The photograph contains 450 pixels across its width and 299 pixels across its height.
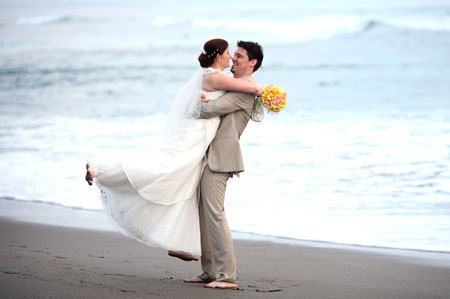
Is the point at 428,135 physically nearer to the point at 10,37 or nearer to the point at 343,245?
the point at 343,245

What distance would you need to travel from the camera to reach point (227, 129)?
443 cm

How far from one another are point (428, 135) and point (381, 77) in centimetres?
1328

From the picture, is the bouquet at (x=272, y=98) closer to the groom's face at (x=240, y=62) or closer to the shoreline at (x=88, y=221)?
the groom's face at (x=240, y=62)

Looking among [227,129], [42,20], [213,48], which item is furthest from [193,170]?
[42,20]

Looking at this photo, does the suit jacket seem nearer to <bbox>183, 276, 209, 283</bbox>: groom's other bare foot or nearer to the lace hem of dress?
the lace hem of dress

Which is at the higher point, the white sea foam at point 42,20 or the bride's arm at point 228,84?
the white sea foam at point 42,20

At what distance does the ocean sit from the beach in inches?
23.4

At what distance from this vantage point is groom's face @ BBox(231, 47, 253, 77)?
4414mm

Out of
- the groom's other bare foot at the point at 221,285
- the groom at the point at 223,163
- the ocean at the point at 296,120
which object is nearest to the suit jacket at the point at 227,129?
the groom at the point at 223,163

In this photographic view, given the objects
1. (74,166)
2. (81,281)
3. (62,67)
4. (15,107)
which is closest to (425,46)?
(62,67)

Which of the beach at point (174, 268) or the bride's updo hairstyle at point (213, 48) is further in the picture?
the bride's updo hairstyle at point (213, 48)

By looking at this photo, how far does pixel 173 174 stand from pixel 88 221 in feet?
9.43

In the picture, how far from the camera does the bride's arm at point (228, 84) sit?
171 inches

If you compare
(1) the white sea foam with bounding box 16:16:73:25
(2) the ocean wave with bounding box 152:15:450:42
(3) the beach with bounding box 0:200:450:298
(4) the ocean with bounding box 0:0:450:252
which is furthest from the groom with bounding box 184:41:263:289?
(1) the white sea foam with bounding box 16:16:73:25
